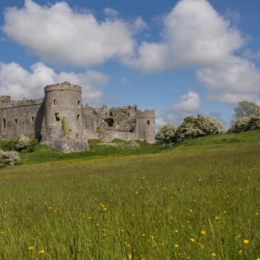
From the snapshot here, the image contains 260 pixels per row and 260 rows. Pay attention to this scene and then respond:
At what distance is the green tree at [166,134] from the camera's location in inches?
2498

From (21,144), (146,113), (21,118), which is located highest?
(146,113)

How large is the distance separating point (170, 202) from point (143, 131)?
235 ft

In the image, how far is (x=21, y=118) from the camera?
57.3 meters

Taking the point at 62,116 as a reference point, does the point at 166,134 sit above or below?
below

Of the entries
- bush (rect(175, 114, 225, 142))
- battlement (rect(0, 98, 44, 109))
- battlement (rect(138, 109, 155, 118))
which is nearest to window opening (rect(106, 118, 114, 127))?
battlement (rect(138, 109, 155, 118))

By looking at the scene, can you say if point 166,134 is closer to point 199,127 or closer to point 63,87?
point 199,127

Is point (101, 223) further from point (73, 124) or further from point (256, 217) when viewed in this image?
point (73, 124)

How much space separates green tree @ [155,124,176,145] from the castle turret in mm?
11009

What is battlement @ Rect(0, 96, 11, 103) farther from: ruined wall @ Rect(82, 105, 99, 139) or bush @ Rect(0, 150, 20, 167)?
bush @ Rect(0, 150, 20, 167)

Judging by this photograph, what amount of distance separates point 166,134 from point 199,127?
32.3 ft

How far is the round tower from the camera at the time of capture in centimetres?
4953

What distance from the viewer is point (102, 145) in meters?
57.8

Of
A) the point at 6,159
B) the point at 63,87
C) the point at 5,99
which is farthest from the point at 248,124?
the point at 5,99

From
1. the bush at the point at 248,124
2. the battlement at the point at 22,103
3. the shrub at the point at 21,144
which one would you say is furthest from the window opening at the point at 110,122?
the bush at the point at 248,124
